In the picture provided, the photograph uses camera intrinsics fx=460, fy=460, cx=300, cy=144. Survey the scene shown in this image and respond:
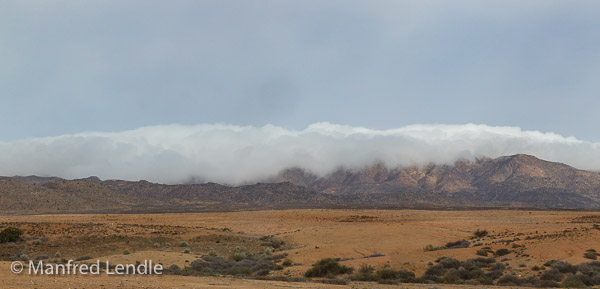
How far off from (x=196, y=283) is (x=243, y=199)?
153852 millimetres

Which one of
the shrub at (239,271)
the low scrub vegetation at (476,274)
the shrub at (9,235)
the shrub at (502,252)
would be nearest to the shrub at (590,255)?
the low scrub vegetation at (476,274)

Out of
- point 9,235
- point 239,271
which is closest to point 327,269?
point 239,271

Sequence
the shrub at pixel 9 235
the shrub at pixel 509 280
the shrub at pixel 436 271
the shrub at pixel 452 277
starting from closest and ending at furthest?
1. the shrub at pixel 509 280
2. the shrub at pixel 452 277
3. the shrub at pixel 436 271
4. the shrub at pixel 9 235

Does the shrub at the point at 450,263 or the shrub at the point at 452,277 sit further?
the shrub at the point at 450,263

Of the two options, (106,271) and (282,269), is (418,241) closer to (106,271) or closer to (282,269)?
(282,269)

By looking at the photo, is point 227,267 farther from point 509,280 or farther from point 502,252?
point 502,252

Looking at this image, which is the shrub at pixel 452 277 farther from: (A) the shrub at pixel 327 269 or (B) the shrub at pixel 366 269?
(A) the shrub at pixel 327 269

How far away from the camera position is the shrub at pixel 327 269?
76.2 feet

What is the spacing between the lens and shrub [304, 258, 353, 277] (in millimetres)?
23219

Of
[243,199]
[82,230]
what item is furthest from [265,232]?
[243,199]

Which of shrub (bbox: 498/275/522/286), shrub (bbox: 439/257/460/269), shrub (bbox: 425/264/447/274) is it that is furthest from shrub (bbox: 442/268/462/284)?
shrub (bbox: 498/275/522/286)

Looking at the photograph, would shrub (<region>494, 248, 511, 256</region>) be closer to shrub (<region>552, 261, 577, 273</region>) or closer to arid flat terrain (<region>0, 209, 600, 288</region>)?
arid flat terrain (<region>0, 209, 600, 288</region>)

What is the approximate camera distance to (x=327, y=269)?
23.5 metres

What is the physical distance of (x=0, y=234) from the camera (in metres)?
35.6
